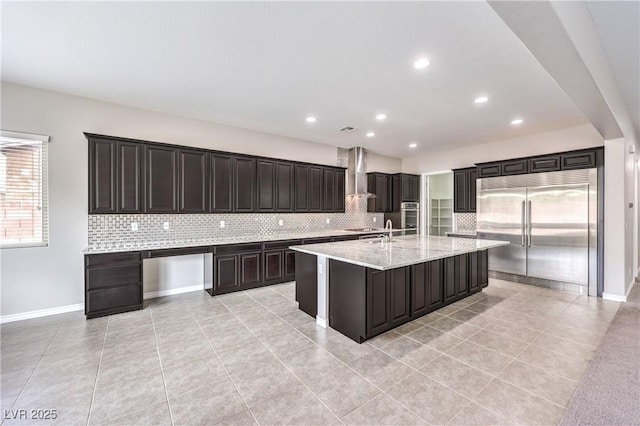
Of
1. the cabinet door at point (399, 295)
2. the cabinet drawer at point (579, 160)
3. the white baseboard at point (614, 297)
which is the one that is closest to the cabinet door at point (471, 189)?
the cabinet drawer at point (579, 160)

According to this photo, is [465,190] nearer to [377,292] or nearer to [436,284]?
[436,284]

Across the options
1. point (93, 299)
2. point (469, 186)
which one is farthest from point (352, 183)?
point (93, 299)

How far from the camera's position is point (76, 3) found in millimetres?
2076

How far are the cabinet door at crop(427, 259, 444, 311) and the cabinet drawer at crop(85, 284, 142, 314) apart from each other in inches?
152

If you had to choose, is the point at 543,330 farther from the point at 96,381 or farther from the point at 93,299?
the point at 93,299

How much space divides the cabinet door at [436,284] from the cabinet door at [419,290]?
0.26 ft

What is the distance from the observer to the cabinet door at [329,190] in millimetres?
6230

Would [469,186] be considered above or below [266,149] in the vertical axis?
below

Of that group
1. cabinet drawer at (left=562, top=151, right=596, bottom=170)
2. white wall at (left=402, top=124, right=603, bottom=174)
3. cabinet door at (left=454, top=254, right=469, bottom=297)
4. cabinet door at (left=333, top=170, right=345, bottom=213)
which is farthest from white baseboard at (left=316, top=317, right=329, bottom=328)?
white wall at (left=402, top=124, right=603, bottom=174)

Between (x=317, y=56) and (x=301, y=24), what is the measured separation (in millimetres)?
491

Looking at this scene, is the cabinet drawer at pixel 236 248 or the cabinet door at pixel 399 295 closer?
the cabinet door at pixel 399 295

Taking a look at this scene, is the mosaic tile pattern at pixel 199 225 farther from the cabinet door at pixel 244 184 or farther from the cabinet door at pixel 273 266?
the cabinet door at pixel 273 266

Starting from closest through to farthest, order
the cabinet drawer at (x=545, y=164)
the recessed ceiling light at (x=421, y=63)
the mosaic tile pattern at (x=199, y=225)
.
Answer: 1. the recessed ceiling light at (x=421, y=63)
2. the mosaic tile pattern at (x=199, y=225)
3. the cabinet drawer at (x=545, y=164)

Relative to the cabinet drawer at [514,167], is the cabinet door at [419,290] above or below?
below
